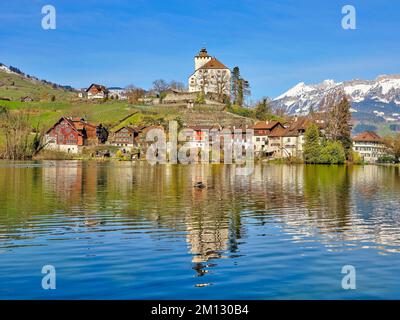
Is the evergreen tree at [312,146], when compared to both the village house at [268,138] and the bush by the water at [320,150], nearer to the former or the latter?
the bush by the water at [320,150]

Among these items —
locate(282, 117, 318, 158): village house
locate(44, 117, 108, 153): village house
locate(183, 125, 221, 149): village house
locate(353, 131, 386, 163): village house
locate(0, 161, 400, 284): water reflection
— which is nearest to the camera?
locate(0, 161, 400, 284): water reflection

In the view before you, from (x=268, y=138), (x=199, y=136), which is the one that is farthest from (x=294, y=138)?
(x=199, y=136)

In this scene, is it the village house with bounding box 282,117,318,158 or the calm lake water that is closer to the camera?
the calm lake water

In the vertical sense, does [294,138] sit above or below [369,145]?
above

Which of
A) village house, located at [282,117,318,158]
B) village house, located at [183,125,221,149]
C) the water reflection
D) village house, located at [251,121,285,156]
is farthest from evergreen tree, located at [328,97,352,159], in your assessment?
the water reflection

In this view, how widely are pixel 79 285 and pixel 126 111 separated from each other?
172 m

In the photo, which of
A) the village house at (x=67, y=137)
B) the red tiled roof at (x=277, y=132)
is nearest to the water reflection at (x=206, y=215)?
the red tiled roof at (x=277, y=132)

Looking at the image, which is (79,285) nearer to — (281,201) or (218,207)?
(218,207)

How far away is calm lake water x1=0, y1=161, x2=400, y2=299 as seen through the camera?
58.4 feet

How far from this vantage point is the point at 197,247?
24.1 m

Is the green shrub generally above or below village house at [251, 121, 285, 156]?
below

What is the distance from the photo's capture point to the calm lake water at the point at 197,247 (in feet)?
58.4

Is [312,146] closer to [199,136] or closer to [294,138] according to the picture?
[294,138]

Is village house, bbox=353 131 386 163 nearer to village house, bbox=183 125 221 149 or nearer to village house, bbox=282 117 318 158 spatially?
village house, bbox=282 117 318 158
